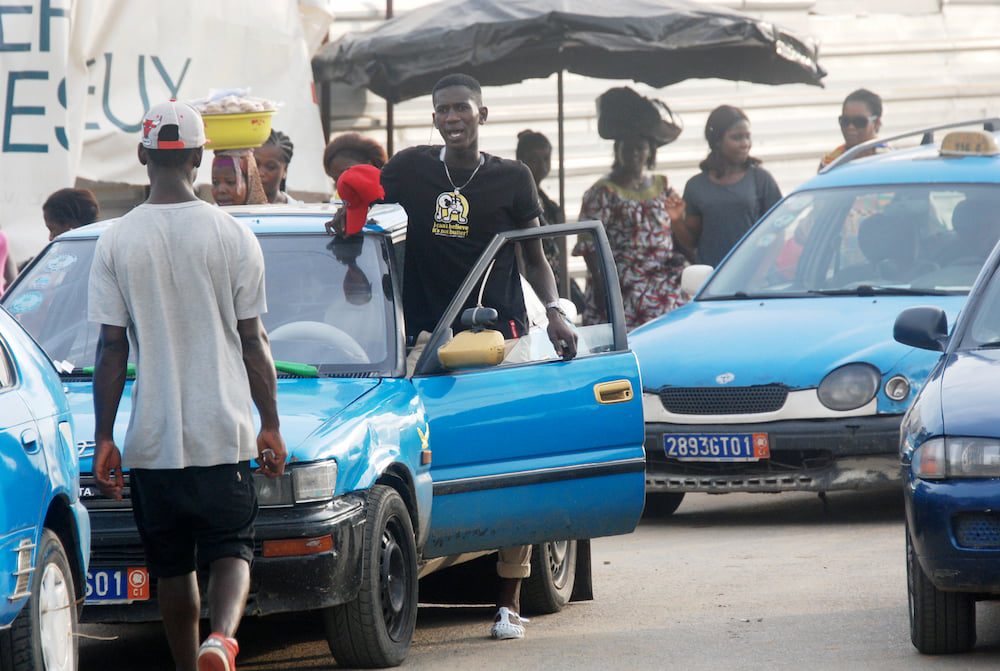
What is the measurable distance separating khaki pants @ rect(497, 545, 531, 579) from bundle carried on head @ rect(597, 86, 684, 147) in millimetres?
5554

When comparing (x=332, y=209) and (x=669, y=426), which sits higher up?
(x=332, y=209)

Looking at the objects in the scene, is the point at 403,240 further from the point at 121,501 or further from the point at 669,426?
the point at 669,426

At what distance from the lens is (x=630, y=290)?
12.5 metres

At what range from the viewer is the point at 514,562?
24.0 feet

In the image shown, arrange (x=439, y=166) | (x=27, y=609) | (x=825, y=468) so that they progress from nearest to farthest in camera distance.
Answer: (x=27, y=609) → (x=439, y=166) → (x=825, y=468)

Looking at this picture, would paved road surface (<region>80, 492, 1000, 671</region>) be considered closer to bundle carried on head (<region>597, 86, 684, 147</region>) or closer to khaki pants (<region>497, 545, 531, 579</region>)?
khaki pants (<region>497, 545, 531, 579</region>)

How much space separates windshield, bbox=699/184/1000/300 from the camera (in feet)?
33.4

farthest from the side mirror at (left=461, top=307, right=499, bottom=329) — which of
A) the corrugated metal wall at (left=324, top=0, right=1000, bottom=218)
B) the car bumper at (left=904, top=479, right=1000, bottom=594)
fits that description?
the corrugated metal wall at (left=324, top=0, right=1000, bottom=218)

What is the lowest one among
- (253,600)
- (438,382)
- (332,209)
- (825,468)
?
(825,468)

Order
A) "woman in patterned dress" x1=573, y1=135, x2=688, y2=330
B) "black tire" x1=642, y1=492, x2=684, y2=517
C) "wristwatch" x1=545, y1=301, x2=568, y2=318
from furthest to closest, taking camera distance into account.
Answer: "woman in patterned dress" x1=573, y1=135, x2=688, y2=330, "black tire" x1=642, y1=492, x2=684, y2=517, "wristwatch" x1=545, y1=301, x2=568, y2=318

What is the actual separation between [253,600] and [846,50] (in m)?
13.7

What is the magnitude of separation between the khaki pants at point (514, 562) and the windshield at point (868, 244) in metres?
3.52

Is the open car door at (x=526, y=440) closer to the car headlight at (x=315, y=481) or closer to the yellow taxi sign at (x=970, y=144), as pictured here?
the car headlight at (x=315, y=481)

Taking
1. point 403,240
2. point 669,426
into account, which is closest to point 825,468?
point 669,426
